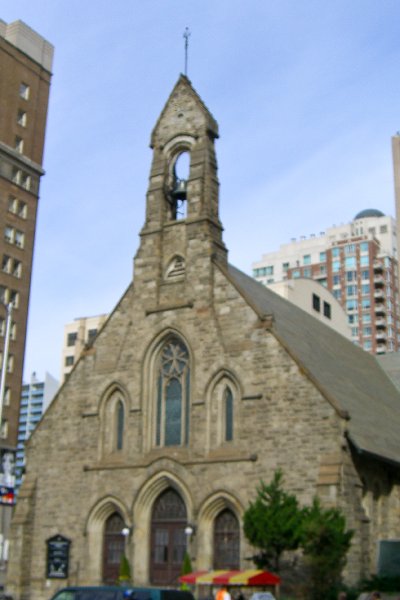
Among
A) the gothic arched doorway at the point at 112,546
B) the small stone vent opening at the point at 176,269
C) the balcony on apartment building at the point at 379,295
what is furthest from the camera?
the balcony on apartment building at the point at 379,295

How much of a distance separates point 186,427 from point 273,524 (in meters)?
7.98

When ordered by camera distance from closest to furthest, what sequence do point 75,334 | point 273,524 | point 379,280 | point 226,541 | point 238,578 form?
point 238,578 < point 273,524 < point 226,541 < point 75,334 < point 379,280

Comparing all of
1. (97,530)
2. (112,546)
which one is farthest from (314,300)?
(112,546)

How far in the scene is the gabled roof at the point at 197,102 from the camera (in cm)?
3938

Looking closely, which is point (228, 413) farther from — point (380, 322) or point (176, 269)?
point (380, 322)

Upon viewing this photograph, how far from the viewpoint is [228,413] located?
3419cm

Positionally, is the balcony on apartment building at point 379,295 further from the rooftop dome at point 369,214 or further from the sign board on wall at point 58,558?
the sign board on wall at point 58,558

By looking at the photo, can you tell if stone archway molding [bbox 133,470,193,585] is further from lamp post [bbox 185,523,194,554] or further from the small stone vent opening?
the small stone vent opening

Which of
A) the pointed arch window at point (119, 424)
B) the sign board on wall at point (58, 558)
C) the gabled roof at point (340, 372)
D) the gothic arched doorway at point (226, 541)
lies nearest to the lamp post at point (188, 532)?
the gothic arched doorway at point (226, 541)

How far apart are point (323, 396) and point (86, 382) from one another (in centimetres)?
1163

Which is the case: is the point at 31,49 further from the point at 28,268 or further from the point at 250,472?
the point at 250,472

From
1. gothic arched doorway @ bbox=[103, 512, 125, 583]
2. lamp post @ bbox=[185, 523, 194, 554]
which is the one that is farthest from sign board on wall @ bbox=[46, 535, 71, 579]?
lamp post @ bbox=[185, 523, 194, 554]

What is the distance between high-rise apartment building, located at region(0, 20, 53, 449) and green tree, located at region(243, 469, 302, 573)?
4001 centimetres

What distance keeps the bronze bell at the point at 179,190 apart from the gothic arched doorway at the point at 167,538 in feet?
43.8
